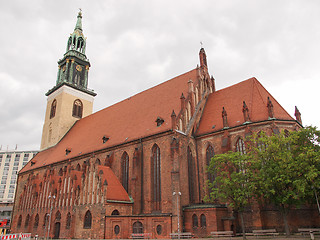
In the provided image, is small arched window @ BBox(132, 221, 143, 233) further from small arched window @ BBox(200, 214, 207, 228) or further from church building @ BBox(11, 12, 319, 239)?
small arched window @ BBox(200, 214, 207, 228)

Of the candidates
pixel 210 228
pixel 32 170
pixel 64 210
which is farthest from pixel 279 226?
pixel 32 170

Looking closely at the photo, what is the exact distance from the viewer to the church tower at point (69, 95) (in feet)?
158

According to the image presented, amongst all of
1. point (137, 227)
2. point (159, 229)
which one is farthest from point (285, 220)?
point (137, 227)

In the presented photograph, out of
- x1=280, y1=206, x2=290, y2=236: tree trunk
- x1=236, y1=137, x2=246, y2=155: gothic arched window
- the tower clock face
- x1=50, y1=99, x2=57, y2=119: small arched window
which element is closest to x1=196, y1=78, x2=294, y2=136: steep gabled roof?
x1=236, y1=137, x2=246, y2=155: gothic arched window

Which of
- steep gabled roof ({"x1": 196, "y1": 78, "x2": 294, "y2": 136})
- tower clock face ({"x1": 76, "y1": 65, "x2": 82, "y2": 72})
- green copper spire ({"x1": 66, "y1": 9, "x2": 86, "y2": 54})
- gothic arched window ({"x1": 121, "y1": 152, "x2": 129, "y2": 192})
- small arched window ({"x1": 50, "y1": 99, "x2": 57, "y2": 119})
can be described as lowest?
gothic arched window ({"x1": 121, "y1": 152, "x2": 129, "y2": 192})

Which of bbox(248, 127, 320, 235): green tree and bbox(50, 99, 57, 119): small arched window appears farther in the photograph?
bbox(50, 99, 57, 119): small arched window

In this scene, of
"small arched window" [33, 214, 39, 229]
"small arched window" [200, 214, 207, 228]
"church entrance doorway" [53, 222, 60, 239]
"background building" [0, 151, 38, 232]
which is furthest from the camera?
"background building" [0, 151, 38, 232]

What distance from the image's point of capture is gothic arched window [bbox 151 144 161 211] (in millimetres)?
26172

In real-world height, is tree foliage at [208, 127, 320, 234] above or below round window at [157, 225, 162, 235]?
above

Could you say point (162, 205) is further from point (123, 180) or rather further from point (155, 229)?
point (123, 180)

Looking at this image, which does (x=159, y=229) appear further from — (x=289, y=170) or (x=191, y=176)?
(x=289, y=170)

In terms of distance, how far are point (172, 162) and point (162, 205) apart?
4009mm

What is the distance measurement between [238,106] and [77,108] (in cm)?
3248

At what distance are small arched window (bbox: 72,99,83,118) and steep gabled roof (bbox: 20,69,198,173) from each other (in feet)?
17.6
